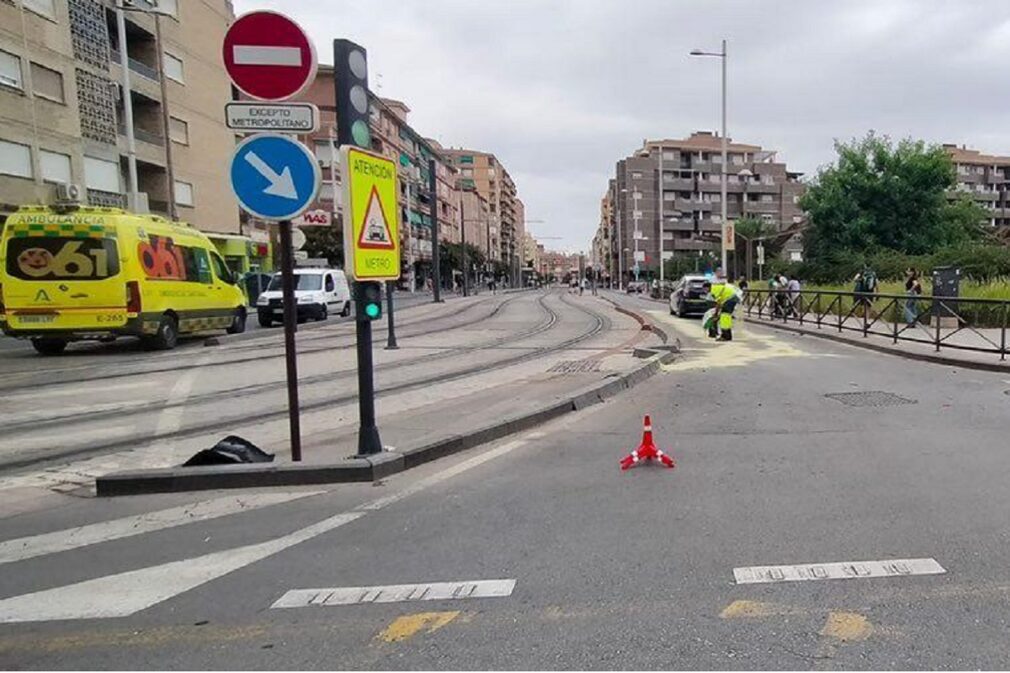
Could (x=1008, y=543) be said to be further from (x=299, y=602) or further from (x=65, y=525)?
(x=65, y=525)

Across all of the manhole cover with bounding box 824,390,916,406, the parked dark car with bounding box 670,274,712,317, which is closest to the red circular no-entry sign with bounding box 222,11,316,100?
the manhole cover with bounding box 824,390,916,406

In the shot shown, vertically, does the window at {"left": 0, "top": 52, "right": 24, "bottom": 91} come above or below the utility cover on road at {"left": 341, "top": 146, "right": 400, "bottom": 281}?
above

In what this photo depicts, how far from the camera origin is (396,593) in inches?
134

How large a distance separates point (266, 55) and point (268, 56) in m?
0.02

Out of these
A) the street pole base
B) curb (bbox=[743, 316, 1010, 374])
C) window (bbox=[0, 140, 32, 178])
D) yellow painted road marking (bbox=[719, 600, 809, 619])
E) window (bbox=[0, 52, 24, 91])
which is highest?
window (bbox=[0, 52, 24, 91])

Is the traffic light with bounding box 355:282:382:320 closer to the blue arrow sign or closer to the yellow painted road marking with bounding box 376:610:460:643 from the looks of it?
the blue arrow sign

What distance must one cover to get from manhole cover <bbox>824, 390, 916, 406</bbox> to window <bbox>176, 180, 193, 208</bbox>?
35.6 m

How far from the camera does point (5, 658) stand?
2.85 m

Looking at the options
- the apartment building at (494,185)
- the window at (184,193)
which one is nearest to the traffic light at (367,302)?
the window at (184,193)

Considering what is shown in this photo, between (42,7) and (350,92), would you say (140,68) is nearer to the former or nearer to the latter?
(42,7)

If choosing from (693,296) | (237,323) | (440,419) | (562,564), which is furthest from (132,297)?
(693,296)

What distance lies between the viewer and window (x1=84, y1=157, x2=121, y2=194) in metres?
29.4

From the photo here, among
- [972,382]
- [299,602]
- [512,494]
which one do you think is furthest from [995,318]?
[299,602]

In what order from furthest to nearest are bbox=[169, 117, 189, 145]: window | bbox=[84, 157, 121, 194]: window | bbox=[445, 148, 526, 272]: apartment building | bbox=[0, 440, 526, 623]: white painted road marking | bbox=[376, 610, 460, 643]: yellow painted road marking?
bbox=[445, 148, 526, 272]: apartment building, bbox=[169, 117, 189, 145]: window, bbox=[84, 157, 121, 194]: window, bbox=[0, 440, 526, 623]: white painted road marking, bbox=[376, 610, 460, 643]: yellow painted road marking
